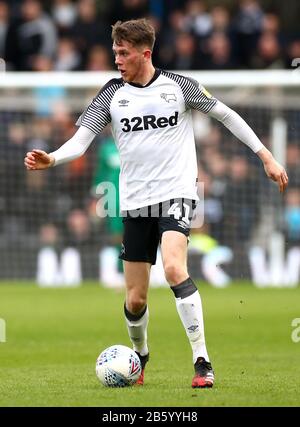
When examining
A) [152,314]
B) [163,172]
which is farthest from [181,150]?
[152,314]

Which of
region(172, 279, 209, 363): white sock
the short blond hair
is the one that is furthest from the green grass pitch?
the short blond hair

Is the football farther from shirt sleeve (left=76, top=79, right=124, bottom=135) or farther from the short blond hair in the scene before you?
the short blond hair

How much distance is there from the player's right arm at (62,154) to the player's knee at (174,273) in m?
1.11

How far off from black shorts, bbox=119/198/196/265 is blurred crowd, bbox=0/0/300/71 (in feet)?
41.2

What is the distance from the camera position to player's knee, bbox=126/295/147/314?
8688 millimetres

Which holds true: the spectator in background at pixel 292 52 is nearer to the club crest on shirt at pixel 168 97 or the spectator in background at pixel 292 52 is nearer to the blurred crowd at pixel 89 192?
the blurred crowd at pixel 89 192

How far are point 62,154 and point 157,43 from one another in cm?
1290

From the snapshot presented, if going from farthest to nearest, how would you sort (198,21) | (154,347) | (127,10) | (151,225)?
(127,10), (198,21), (154,347), (151,225)

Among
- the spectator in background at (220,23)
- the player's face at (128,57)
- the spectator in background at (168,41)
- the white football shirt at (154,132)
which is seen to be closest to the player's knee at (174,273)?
the white football shirt at (154,132)

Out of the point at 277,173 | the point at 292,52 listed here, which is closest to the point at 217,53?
the point at 292,52

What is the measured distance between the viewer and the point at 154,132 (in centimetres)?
869

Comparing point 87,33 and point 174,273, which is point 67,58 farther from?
point 174,273

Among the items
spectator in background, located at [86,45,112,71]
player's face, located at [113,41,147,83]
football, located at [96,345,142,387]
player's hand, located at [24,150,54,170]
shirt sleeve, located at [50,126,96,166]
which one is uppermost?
spectator in background, located at [86,45,112,71]

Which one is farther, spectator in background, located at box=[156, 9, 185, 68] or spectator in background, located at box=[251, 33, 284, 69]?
spectator in background, located at box=[251, 33, 284, 69]
